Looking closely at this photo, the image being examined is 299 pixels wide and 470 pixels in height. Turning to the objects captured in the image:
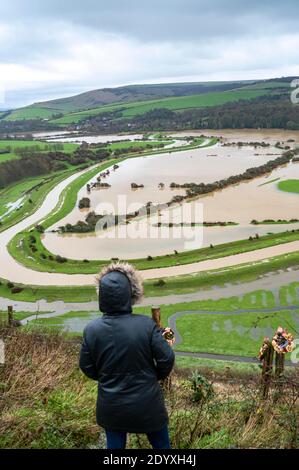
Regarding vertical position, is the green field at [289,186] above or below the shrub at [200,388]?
below

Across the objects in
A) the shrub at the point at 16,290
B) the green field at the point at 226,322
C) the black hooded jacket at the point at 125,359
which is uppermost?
the black hooded jacket at the point at 125,359

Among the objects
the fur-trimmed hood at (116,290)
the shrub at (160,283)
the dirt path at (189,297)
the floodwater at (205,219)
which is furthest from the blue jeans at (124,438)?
the floodwater at (205,219)

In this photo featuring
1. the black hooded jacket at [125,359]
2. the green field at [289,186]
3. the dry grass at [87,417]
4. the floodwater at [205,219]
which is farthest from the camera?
the green field at [289,186]

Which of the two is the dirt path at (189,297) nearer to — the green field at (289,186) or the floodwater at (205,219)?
the floodwater at (205,219)

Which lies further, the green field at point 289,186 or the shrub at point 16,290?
the green field at point 289,186
